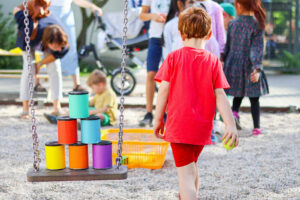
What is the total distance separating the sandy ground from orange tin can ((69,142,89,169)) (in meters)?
0.36

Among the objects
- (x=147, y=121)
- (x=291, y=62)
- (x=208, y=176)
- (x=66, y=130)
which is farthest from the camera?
(x=291, y=62)

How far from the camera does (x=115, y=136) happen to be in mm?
3926

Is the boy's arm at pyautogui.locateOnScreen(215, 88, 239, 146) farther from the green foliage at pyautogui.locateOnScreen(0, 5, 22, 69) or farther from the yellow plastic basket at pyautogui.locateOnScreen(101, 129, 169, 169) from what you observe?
the green foliage at pyautogui.locateOnScreen(0, 5, 22, 69)

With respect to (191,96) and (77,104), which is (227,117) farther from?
(77,104)

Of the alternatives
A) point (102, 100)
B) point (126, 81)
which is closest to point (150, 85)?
point (102, 100)

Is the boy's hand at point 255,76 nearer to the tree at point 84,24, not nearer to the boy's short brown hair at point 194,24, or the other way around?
the boy's short brown hair at point 194,24

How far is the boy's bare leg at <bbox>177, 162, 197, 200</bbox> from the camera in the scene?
238 centimetres

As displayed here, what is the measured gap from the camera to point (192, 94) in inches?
91.4

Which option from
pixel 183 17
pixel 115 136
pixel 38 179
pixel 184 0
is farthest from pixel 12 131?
pixel 183 17

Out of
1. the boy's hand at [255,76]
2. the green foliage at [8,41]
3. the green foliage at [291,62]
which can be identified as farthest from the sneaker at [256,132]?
the green foliage at [8,41]

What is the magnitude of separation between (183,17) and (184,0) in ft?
6.26

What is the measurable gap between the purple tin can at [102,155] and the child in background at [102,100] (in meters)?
2.44

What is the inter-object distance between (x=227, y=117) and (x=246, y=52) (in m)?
2.43

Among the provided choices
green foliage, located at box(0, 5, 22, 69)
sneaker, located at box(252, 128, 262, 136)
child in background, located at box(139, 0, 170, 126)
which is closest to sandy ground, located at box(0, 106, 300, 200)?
sneaker, located at box(252, 128, 262, 136)
